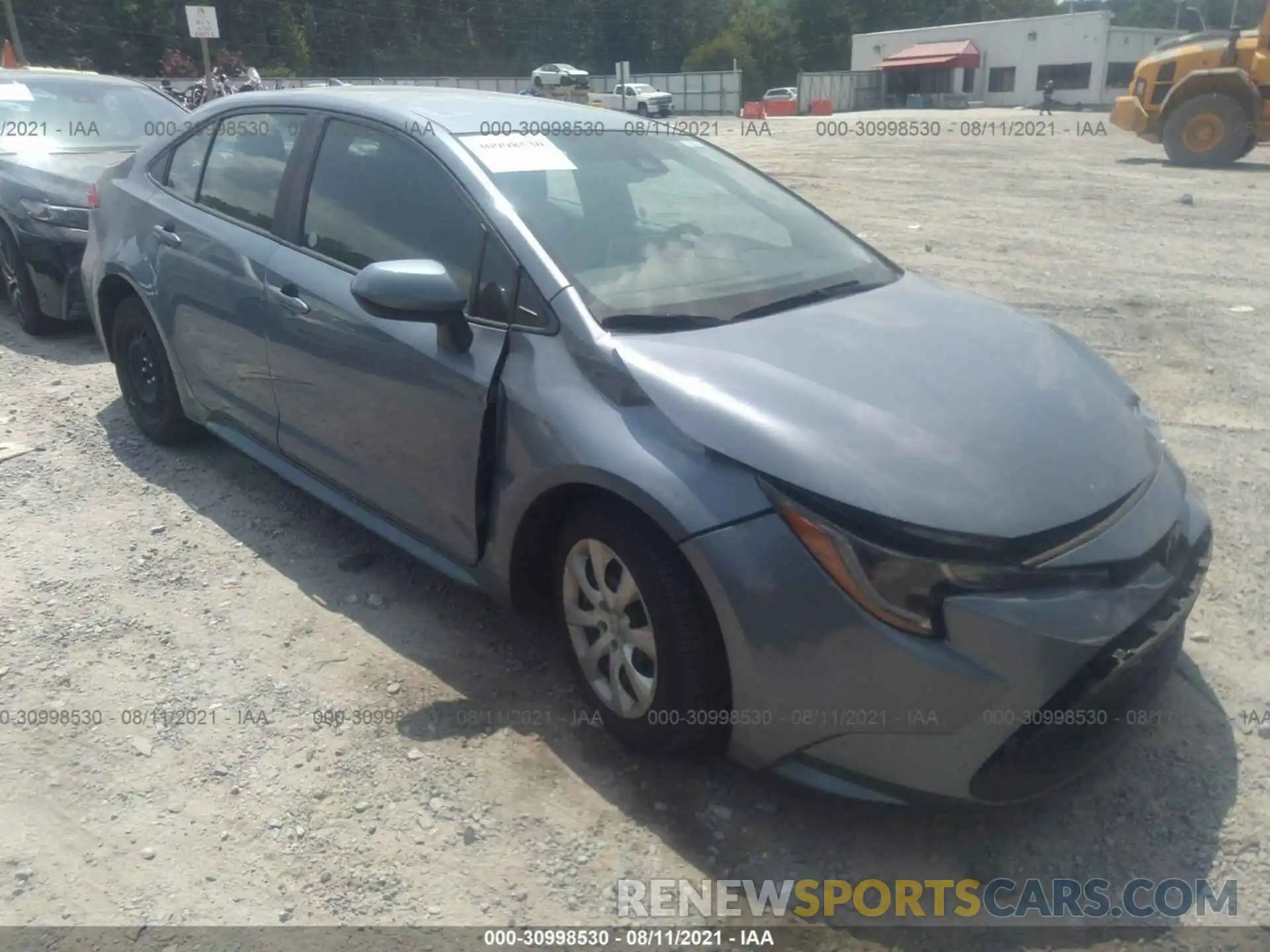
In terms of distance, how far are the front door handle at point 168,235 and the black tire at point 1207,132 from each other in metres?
17.4

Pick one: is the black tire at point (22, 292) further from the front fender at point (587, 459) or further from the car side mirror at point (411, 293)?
the front fender at point (587, 459)

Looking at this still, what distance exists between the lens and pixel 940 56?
54.1 m

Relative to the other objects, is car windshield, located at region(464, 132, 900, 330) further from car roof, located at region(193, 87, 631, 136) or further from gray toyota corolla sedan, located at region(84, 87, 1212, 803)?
car roof, located at region(193, 87, 631, 136)

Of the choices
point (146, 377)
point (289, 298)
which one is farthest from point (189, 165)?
point (289, 298)

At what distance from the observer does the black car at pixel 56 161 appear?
630cm

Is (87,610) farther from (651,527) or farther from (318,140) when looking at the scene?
(651,527)

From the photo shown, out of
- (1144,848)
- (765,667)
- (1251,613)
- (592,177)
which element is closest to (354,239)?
(592,177)

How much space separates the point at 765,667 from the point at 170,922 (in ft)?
4.81

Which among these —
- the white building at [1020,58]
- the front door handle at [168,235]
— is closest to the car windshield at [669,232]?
the front door handle at [168,235]

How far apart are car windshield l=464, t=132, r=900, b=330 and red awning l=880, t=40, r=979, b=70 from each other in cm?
5608

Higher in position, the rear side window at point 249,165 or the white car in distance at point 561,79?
the white car in distance at point 561,79

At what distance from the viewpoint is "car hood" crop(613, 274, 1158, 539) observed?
7.54ft

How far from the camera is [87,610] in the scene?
355 cm

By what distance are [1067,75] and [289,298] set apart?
182 ft
